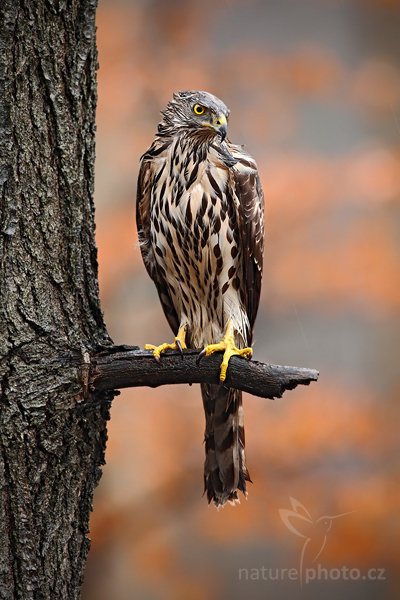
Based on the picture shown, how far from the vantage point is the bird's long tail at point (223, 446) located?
9.46 ft

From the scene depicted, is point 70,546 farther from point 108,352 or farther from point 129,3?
point 129,3

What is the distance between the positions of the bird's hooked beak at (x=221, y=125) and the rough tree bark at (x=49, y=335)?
491 millimetres

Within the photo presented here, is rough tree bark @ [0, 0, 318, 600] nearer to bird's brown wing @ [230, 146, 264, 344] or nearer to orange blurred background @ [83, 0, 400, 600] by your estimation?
bird's brown wing @ [230, 146, 264, 344]

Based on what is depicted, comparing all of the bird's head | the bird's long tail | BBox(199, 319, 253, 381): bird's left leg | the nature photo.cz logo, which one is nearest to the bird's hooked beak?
the bird's head

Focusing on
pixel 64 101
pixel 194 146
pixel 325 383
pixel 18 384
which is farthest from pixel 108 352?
pixel 325 383

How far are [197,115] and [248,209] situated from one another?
0.35 meters

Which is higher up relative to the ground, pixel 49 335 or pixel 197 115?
pixel 197 115

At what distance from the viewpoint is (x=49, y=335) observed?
7.27 feet

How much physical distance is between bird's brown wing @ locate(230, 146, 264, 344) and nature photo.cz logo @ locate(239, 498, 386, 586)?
52.2 inches

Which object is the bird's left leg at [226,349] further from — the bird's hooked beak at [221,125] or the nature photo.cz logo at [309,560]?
the nature photo.cz logo at [309,560]

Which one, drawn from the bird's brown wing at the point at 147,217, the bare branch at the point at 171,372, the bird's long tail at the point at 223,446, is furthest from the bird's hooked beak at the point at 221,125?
the bird's long tail at the point at 223,446

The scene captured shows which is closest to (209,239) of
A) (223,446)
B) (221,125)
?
(221,125)

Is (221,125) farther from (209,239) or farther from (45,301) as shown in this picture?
(45,301)

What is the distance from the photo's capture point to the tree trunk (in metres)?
2.17
